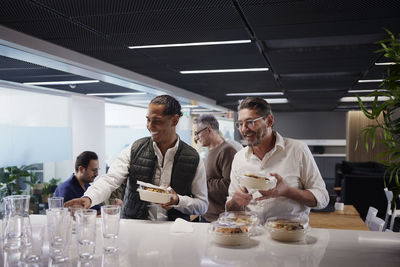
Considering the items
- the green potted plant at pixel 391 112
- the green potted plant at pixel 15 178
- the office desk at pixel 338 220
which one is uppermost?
the green potted plant at pixel 391 112

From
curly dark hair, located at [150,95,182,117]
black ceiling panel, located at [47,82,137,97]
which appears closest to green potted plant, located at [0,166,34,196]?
black ceiling panel, located at [47,82,137,97]

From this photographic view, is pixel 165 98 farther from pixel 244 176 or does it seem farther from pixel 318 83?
pixel 318 83

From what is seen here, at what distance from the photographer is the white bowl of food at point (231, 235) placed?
1.57m

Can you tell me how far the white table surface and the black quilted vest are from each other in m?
0.44

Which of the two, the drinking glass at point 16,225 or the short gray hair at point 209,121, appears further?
the short gray hair at point 209,121

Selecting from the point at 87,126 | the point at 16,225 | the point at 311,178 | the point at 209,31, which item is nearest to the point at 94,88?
the point at 87,126

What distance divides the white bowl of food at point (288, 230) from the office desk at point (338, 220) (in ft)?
6.60

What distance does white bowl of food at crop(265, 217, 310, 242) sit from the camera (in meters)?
1.62

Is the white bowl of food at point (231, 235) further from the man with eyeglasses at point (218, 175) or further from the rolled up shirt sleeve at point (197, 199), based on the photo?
the man with eyeglasses at point (218, 175)

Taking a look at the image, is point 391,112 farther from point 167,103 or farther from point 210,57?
point 210,57

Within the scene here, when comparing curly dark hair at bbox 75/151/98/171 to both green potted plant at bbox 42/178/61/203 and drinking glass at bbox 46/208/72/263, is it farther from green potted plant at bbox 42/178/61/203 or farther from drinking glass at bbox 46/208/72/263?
drinking glass at bbox 46/208/72/263

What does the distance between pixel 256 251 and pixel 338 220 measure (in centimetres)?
262

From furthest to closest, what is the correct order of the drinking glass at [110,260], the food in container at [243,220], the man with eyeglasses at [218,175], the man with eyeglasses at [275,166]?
the man with eyeglasses at [218,175]
the man with eyeglasses at [275,166]
the food in container at [243,220]
the drinking glass at [110,260]

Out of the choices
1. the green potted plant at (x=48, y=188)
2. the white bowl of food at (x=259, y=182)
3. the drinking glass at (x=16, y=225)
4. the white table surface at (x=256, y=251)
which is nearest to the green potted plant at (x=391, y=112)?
the white table surface at (x=256, y=251)
